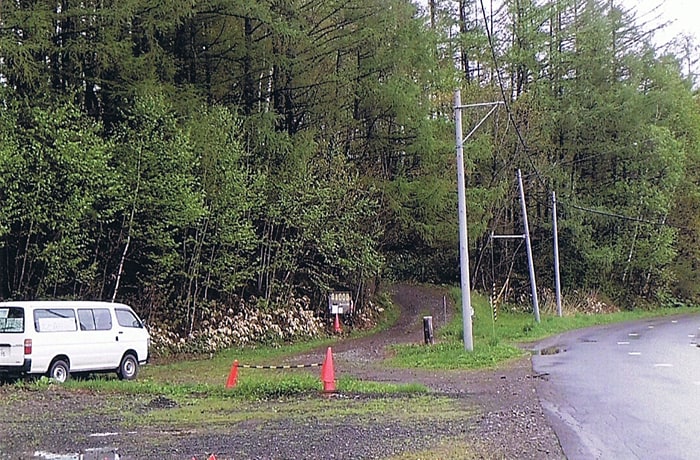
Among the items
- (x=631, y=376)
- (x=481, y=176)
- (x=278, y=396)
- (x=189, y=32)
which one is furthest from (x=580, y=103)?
(x=278, y=396)

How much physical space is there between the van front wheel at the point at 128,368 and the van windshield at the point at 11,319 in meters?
2.89

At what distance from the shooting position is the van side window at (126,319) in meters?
16.9

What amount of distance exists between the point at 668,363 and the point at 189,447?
12.5 meters

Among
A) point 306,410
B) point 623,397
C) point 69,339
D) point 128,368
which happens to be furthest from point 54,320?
point 623,397

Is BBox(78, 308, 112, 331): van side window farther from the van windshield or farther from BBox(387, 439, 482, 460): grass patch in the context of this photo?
BBox(387, 439, 482, 460): grass patch

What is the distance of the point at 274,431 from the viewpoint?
31.0ft

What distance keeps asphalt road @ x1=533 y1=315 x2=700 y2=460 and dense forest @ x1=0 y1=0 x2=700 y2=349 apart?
759 cm

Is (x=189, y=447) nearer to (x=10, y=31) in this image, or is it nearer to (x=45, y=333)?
(x=45, y=333)

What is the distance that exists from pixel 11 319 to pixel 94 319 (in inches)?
81.4

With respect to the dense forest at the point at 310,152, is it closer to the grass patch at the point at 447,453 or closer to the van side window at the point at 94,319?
the van side window at the point at 94,319

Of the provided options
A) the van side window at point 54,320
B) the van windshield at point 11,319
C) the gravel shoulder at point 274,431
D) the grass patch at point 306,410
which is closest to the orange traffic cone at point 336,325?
the van side window at point 54,320

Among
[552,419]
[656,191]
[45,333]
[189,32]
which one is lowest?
[552,419]

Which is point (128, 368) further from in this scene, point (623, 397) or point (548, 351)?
point (548, 351)

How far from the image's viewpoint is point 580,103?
4225cm
